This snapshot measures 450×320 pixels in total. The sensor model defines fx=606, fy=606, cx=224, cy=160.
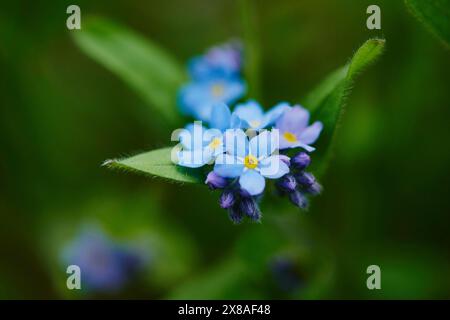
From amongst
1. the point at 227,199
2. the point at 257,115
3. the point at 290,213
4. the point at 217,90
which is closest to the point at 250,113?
the point at 257,115

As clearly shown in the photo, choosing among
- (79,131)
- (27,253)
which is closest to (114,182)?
(79,131)

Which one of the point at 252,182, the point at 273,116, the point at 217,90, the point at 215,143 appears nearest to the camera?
the point at 252,182

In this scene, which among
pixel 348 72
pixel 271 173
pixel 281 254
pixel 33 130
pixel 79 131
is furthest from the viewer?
pixel 79 131

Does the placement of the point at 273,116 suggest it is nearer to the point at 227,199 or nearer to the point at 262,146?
the point at 262,146

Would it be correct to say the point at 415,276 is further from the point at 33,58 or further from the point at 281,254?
the point at 33,58

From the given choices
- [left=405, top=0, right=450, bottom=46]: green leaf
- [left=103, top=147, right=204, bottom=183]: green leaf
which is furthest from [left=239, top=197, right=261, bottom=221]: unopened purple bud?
[left=405, top=0, right=450, bottom=46]: green leaf

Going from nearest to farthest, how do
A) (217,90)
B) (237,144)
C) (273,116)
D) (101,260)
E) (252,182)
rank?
(252,182) < (237,144) < (273,116) < (217,90) < (101,260)

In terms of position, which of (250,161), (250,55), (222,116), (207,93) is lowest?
(250,161)
